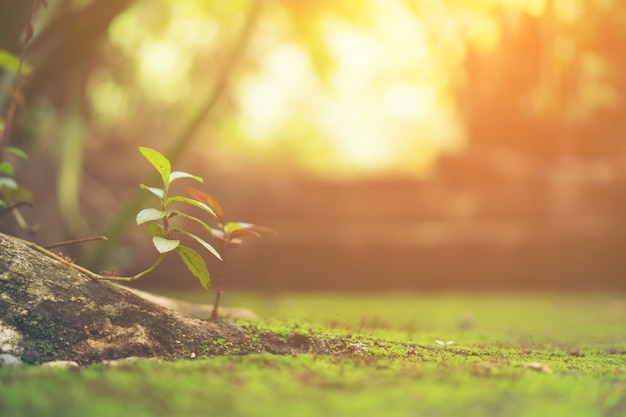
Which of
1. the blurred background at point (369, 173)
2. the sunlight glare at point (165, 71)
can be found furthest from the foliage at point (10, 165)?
the sunlight glare at point (165, 71)

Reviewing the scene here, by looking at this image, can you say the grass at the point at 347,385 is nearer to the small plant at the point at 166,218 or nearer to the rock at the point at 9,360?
the rock at the point at 9,360

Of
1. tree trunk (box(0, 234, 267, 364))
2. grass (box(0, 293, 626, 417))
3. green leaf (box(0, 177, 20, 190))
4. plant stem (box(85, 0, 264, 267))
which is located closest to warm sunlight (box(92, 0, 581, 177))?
plant stem (box(85, 0, 264, 267))

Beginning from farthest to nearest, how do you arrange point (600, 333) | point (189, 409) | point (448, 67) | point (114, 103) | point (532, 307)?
point (114, 103) < point (448, 67) < point (532, 307) < point (600, 333) < point (189, 409)

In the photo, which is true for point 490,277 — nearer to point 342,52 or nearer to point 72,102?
point 342,52

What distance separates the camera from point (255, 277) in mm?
4785

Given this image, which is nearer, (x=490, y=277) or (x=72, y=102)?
(x=72, y=102)

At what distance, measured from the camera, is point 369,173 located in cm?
676

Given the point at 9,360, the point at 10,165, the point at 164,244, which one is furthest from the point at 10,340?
the point at 10,165

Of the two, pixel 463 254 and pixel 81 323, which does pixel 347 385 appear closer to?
pixel 81 323

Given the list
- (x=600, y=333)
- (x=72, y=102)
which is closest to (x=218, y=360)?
(x=600, y=333)

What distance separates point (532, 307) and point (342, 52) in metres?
3.05

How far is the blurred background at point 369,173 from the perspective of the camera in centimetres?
297

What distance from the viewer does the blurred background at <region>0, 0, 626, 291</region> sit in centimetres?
297

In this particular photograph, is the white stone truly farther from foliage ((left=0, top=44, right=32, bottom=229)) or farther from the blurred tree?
the blurred tree
